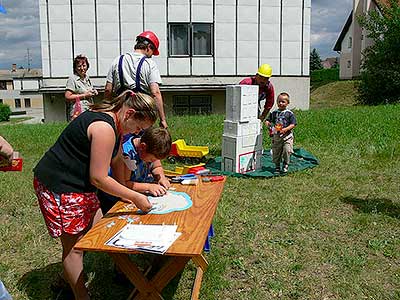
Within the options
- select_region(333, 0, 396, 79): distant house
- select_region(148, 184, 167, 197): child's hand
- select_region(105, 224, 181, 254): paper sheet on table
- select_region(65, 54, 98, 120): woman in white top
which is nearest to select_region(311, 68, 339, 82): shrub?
select_region(333, 0, 396, 79): distant house

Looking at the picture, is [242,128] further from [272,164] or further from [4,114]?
[4,114]

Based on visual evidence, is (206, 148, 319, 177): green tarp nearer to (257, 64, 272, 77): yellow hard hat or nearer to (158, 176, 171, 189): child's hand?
(257, 64, 272, 77): yellow hard hat

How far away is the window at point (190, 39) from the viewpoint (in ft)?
52.9

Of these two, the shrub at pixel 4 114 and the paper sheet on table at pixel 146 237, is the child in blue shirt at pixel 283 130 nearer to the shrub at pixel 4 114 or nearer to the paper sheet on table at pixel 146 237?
the paper sheet on table at pixel 146 237

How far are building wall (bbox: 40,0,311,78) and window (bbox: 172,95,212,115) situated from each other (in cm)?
136

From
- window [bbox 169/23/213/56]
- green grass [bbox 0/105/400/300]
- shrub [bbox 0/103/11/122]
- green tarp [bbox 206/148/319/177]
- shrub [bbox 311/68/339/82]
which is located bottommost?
shrub [bbox 0/103/11/122]

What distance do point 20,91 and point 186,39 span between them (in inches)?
2409

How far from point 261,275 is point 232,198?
6.43ft

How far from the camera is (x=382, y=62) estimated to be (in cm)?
2192

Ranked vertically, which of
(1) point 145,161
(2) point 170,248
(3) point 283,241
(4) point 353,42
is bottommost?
(3) point 283,241

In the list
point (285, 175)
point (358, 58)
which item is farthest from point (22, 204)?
point (358, 58)

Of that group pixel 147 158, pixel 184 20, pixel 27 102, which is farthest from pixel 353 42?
pixel 27 102

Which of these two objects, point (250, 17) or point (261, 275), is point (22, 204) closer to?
point (261, 275)

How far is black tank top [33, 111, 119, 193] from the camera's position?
247cm
